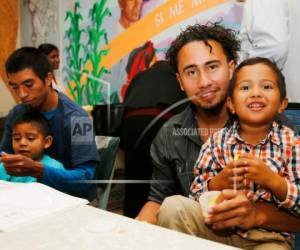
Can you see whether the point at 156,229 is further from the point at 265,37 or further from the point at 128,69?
the point at 128,69

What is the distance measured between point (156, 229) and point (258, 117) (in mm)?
407

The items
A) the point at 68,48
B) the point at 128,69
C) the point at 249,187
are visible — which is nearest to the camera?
the point at 249,187

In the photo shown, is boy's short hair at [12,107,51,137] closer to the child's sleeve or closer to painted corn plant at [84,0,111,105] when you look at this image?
the child's sleeve

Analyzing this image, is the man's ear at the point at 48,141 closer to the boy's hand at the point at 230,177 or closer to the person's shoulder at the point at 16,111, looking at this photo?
the person's shoulder at the point at 16,111

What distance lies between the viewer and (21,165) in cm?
109

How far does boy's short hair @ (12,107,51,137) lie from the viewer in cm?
121

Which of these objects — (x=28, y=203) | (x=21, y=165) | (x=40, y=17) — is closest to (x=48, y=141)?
(x=21, y=165)

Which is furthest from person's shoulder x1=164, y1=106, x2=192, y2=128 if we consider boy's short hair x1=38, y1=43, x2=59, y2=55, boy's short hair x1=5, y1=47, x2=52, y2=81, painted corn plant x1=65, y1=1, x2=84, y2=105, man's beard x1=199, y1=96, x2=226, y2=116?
boy's short hair x1=38, y1=43, x2=59, y2=55

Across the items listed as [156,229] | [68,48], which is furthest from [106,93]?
[156,229]

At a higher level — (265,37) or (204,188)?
(265,37)

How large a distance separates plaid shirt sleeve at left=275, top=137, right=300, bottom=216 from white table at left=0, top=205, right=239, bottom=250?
0.32 meters

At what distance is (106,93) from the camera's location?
1518 mm

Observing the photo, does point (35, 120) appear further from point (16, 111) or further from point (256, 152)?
point (256, 152)

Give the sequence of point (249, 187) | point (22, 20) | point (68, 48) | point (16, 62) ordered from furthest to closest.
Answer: point (22, 20), point (68, 48), point (16, 62), point (249, 187)
